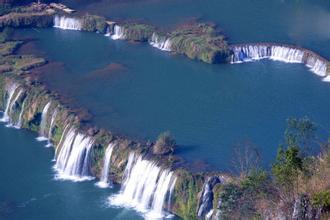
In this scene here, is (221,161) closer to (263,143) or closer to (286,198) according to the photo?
(263,143)

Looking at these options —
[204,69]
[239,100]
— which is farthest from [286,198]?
[204,69]

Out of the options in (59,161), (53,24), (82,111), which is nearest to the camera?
(59,161)

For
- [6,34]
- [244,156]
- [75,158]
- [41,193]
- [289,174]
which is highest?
[6,34]

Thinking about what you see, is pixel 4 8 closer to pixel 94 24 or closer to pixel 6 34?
pixel 6 34

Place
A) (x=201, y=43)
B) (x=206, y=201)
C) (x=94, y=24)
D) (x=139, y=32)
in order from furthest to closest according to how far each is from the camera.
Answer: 1. (x=94, y=24)
2. (x=139, y=32)
3. (x=201, y=43)
4. (x=206, y=201)


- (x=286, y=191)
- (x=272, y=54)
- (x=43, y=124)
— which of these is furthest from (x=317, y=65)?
(x=286, y=191)
